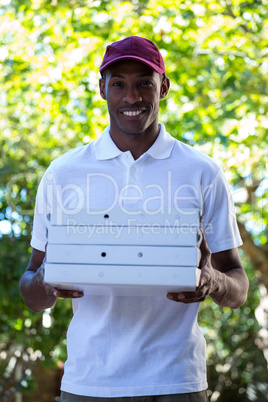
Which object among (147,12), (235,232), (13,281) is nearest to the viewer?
(235,232)

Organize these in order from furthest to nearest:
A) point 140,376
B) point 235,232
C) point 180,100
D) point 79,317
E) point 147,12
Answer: point 180,100
point 147,12
point 235,232
point 79,317
point 140,376

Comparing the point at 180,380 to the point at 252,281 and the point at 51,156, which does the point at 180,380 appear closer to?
the point at 51,156

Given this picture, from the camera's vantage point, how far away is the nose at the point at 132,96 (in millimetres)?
2029

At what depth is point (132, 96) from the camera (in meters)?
2.04

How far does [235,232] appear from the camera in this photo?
2.09m

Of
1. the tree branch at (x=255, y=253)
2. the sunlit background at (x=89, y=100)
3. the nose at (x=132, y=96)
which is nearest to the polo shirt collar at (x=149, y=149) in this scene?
the nose at (x=132, y=96)

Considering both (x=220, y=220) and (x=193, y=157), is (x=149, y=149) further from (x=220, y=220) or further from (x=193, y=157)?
(x=220, y=220)

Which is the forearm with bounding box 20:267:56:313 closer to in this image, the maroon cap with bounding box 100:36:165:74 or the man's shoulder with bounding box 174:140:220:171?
the man's shoulder with bounding box 174:140:220:171

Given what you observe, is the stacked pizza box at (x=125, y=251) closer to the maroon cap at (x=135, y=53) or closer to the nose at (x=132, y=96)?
the nose at (x=132, y=96)

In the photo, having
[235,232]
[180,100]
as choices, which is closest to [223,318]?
[180,100]

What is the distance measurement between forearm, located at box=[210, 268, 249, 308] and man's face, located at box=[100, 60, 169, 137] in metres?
0.56

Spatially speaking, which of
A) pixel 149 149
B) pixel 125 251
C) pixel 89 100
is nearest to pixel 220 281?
pixel 125 251

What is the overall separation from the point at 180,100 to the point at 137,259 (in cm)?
488

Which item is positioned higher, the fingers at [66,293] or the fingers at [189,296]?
the fingers at [189,296]
